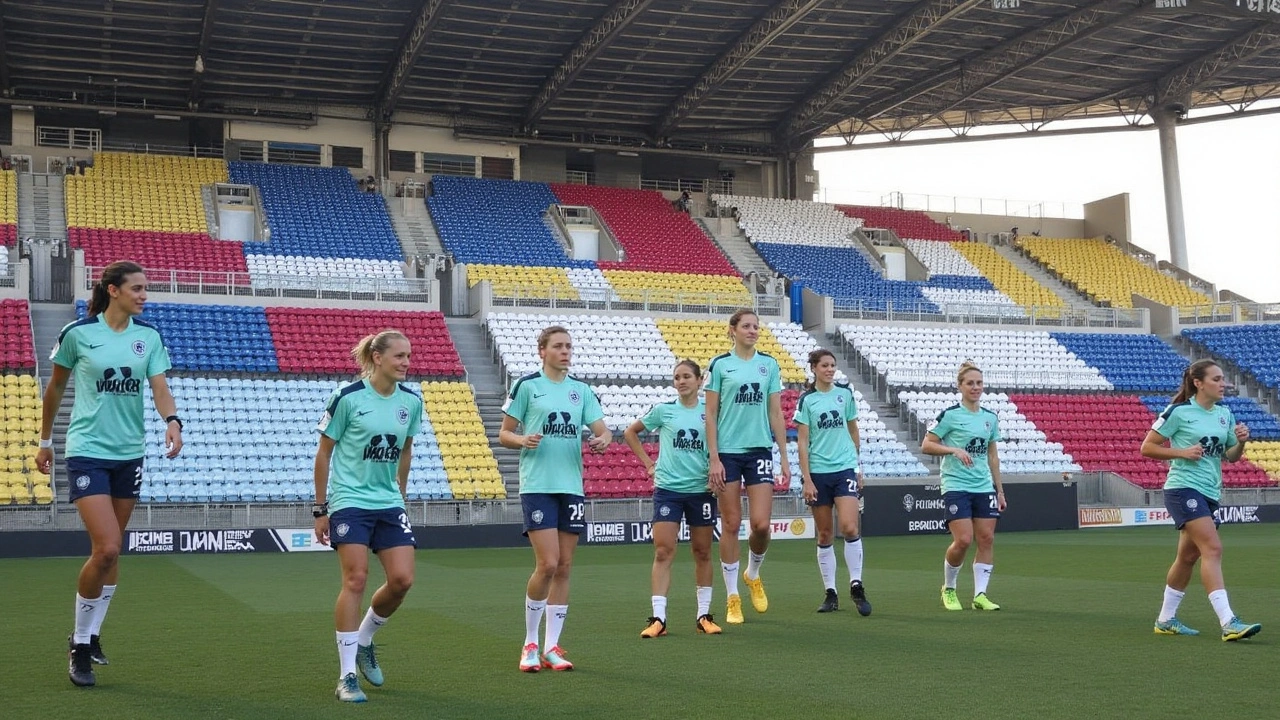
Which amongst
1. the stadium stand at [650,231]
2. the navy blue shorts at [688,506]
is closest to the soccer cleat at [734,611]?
the navy blue shorts at [688,506]

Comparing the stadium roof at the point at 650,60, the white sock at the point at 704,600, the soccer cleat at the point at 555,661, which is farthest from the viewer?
the stadium roof at the point at 650,60

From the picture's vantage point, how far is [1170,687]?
276 inches

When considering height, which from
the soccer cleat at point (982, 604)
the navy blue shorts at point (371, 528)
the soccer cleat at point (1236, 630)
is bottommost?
the soccer cleat at point (982, 604)

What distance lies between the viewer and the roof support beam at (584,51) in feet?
115

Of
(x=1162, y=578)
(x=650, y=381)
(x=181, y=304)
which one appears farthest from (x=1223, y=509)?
(x=181, y=304)

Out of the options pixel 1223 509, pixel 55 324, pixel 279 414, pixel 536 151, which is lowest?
pixel 1223 509

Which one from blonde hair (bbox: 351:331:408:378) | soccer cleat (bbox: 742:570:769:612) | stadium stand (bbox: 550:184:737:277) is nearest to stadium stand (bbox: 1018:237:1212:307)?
stadium stand (bbox: 550:184:737:277)

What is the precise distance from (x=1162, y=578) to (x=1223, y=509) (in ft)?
51.6

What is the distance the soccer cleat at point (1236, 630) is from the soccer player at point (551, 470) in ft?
13.9

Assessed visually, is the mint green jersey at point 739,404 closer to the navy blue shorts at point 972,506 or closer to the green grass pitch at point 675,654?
the green grass pitch at point 675,654

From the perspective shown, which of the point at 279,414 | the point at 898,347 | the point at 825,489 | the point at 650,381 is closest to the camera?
the point at 825,489

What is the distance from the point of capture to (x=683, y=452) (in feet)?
33.5

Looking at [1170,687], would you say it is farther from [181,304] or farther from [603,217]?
[603,217]

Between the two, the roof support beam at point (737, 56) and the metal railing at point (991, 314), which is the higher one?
the roof support beam at point (737, 56)
